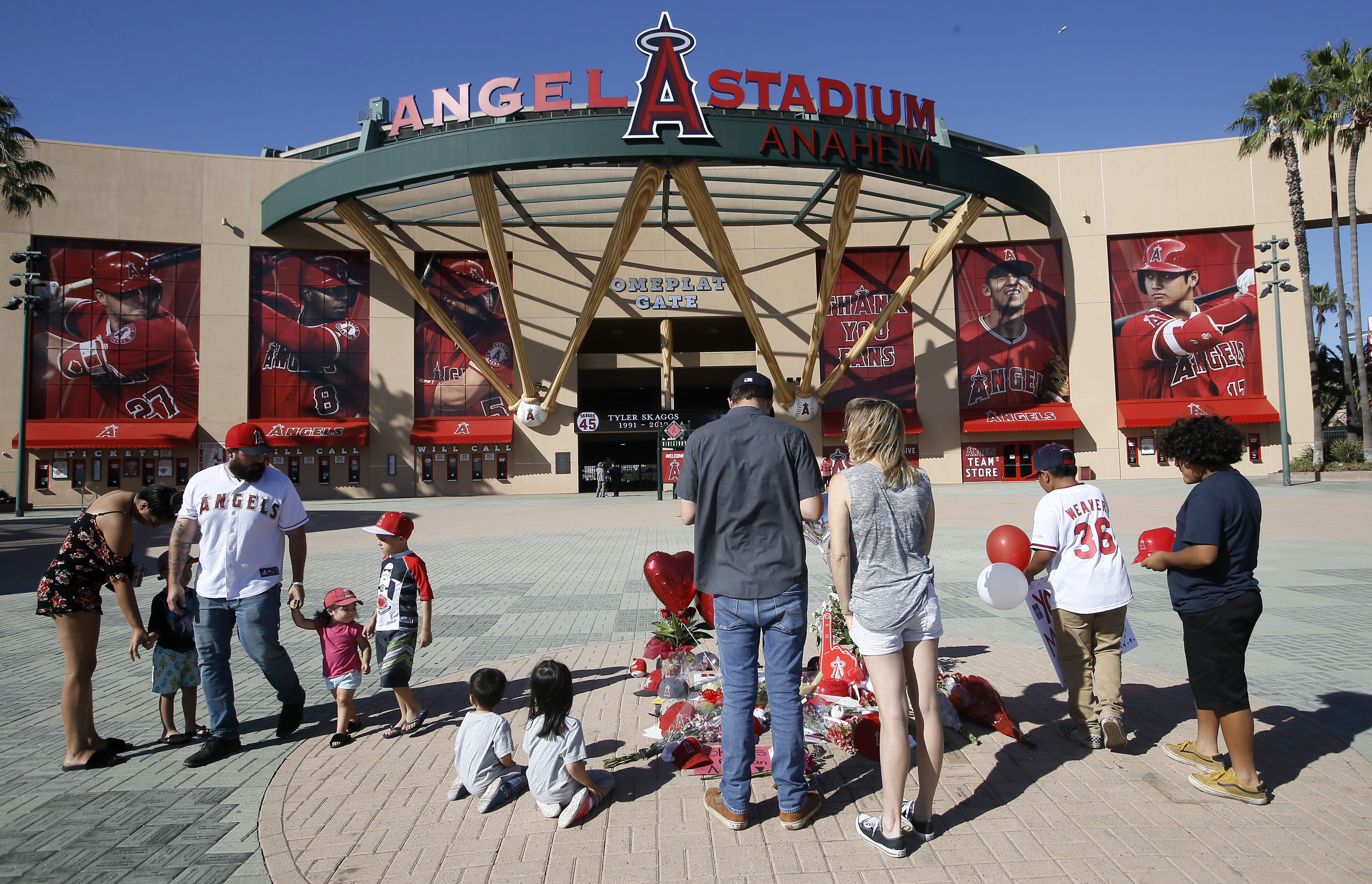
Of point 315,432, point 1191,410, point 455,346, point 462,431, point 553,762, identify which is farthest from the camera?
point 455,346

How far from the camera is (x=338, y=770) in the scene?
12.9ft

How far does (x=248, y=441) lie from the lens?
13.9 ft

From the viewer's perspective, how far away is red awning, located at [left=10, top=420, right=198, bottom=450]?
27844 mm

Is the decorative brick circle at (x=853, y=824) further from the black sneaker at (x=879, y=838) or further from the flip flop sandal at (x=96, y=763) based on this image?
the flip flop sandal at (x=96, y=763)

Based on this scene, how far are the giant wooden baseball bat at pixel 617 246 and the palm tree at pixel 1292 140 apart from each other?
72.1 feet

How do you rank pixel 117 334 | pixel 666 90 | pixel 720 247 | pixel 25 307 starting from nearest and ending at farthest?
pixel 666 90, pixel 25 307, pixel 720 247, pixel 117 334

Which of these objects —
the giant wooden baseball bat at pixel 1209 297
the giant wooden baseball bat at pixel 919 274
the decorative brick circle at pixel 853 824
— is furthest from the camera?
the giant wooden baseball bat at pixel 1209 297

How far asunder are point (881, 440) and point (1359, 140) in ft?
117

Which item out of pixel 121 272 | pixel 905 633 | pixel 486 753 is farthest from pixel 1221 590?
pixel 121 272

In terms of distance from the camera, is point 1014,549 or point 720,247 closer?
point 1014,549

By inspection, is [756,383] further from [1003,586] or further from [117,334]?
[117,334]

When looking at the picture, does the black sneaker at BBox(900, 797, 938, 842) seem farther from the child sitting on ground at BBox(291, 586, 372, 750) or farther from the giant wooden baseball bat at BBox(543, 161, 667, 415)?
the giant wooden baseball bat at BBox(543, 161, 667, 415)

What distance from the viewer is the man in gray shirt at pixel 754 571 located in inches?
119

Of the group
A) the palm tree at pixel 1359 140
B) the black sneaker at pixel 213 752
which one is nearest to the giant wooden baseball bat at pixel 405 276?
the black sneaker at pixel 213 752
